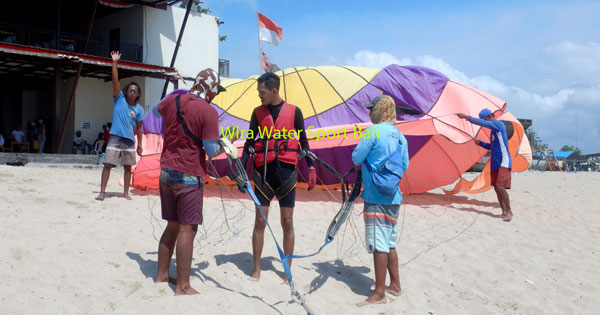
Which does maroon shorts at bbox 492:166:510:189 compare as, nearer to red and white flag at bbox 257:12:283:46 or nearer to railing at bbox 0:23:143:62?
red and white flag at bbox 257:12:283:46

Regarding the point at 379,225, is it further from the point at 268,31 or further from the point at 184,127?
the point at 268,31

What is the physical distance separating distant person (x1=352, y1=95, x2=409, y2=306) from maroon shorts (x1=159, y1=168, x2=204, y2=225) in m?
1.04

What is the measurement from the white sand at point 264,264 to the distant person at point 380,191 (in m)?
0.31

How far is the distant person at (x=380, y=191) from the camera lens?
10.5 ft

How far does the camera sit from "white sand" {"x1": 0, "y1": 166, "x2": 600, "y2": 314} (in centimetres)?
290

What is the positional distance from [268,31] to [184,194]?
24.4 feet

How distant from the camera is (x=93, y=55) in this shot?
591 inches

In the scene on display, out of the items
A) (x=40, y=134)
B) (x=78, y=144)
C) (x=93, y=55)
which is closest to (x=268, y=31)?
(x=93, y=55)

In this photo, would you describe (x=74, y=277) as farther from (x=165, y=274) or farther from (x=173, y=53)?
(x=173, y=53)

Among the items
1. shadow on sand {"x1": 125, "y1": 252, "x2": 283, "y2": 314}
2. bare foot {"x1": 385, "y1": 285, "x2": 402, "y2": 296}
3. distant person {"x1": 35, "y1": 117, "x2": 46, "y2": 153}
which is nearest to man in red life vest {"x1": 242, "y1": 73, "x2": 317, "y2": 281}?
shadow on sand {"x1": 125, "y1": 252, "x2": 283, "y2": 314}

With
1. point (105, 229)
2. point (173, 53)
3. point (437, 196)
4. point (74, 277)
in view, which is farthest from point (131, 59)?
point (74, 277)

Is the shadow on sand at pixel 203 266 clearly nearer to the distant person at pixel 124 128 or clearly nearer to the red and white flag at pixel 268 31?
the distant person at pixel 124 128

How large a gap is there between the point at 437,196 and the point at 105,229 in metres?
5.57

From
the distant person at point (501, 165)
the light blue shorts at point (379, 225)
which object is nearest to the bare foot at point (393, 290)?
the light blue shorts at point (379, 225)
